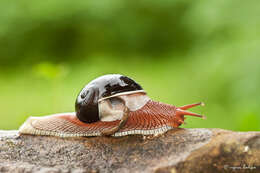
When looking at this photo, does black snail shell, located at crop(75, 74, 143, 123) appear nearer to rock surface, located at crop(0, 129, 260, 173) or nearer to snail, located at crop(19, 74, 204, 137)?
snail, located at crop(19, 74, 204, 137)

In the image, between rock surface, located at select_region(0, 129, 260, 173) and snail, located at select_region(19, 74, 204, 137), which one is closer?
rock surface, located at select_region(0, 129, 260, 173)

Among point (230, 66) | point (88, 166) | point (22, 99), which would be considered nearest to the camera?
point (88, 166)

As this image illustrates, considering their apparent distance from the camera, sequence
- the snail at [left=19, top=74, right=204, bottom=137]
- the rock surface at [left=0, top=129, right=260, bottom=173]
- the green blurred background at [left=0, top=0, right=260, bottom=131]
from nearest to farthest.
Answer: the rock surface at [left=0, top=129, right=260, bottom=173] < the snail at [left=19, top=74, right=204, bottom=137] < the green blurred background at [left=0, top=0, right=260, bottom=131]

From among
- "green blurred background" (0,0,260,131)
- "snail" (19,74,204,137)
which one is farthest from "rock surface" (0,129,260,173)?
"green blurred background" (0,0,260,131)

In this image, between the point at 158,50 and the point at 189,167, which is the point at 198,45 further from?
the point at 189,167

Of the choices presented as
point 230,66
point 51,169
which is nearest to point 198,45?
point 230,66

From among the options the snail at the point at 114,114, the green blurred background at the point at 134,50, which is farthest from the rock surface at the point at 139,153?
the green blurred background at the point at 134,50
